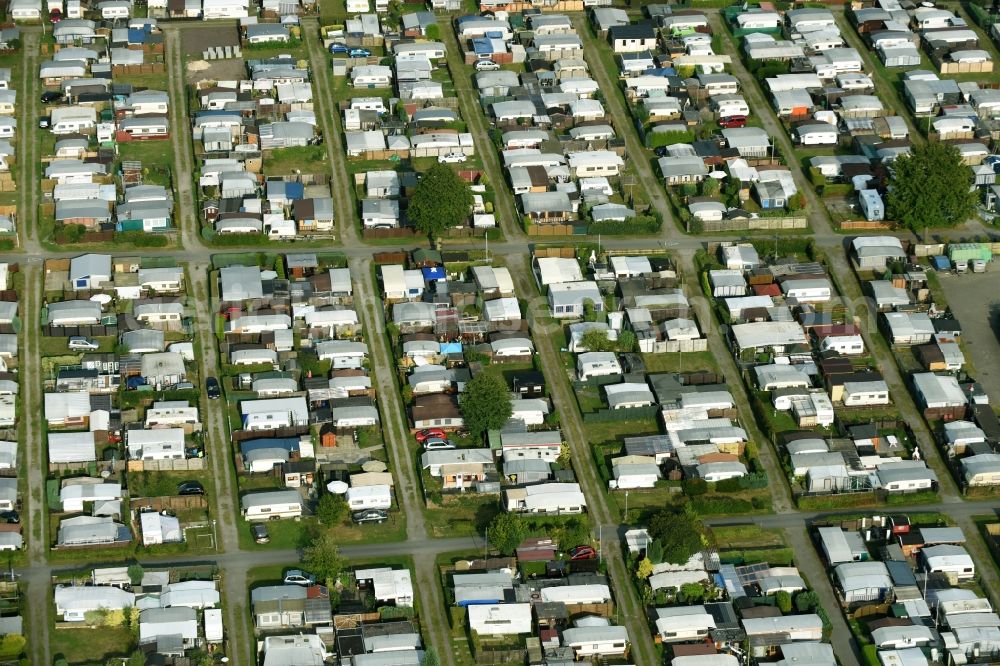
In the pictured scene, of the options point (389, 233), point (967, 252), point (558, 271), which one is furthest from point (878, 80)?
point (389, 233)

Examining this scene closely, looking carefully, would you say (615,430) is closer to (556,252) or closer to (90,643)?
(556,252)

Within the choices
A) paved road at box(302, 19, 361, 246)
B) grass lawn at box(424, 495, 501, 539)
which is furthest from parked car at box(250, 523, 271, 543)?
paved road at box(302, 19, 361, 246)

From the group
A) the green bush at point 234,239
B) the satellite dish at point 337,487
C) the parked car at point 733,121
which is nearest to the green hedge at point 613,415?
the satellite dish at point 337,487

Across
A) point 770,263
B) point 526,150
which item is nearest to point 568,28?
point 526,150

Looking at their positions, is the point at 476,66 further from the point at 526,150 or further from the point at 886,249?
the point at 886,249

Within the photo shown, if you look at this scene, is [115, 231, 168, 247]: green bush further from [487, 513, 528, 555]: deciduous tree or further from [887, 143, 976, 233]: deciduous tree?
[887, 143, 976, 233]: deciduous tree

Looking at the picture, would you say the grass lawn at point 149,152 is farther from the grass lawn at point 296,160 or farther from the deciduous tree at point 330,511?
the deciduous tree at point 330,511
